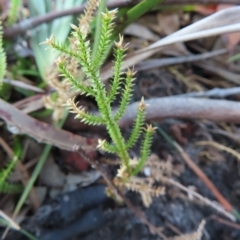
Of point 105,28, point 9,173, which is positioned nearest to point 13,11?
point 9,173

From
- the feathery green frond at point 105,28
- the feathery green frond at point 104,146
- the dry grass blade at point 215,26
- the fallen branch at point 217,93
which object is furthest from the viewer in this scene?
the fallen branch at point 217,93

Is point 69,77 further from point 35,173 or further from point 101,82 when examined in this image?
point 35,173

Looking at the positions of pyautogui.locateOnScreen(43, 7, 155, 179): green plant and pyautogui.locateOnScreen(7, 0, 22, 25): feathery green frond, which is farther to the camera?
pyautogui.locateOnScreen(7, 0, 22, 25): feathery green frond

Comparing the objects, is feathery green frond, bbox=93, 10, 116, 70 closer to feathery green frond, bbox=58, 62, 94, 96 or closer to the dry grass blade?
feathery green frond, bbox=58, 62, 94, 96

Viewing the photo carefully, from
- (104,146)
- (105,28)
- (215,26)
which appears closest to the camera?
(105,28)

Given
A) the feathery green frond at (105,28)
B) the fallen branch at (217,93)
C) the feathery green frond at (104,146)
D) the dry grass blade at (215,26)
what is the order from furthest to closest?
1. the fallen branch at (217,93)
2. the dry grass blade at (215,26)
3. the feathery green frond at (104,146)
4. the feathery green frond at (105,28)

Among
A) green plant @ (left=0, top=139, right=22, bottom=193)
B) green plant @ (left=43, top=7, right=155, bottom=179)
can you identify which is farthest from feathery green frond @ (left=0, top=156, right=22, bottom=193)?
green plant @ (left=43, top=7, right=155, bottom=179)

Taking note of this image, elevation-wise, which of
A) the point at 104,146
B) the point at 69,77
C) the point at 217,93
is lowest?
the point at 217,93

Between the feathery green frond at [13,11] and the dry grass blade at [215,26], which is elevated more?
the feathery green frond at [13,11]

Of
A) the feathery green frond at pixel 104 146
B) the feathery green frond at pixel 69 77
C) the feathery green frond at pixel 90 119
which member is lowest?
the feathery green frond at pixel 104 146

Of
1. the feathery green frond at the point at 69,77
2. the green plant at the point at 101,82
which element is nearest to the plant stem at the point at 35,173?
the green plant at the point at 101,82

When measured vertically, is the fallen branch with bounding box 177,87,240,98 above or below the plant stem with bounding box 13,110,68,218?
below

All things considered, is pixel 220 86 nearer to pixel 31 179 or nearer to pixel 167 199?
pixel 167 199

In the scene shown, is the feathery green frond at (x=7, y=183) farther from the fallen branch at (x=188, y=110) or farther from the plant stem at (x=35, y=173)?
the fallen branch at (x=188, y=110)
